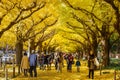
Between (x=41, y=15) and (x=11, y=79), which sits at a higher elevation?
(x=41, y=15)

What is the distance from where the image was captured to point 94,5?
27641mm

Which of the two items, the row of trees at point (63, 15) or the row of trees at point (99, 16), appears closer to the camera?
the row of trees at point (99, 16)

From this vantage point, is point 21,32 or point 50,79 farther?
point 21,32

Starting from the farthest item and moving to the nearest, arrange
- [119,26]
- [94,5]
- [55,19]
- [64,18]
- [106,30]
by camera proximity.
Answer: [55,19]
[106,30]
[64,18]
[94,5]
[119,26]

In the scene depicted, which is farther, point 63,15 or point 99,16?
point 63,15

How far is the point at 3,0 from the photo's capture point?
27.0 meters

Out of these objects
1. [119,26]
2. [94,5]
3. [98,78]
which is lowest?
[98,78]

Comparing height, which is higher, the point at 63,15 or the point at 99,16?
the point at 63,15

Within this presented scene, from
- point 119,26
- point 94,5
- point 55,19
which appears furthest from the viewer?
point 55,19

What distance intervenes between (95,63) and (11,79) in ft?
19.2

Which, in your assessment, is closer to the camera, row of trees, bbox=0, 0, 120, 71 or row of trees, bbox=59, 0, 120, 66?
row of trees, bbox=59, 0, 120, 66

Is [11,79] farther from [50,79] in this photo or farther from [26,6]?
[26,6]

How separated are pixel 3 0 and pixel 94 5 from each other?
6639 mm

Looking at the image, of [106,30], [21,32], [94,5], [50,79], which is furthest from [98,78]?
[21,32]
